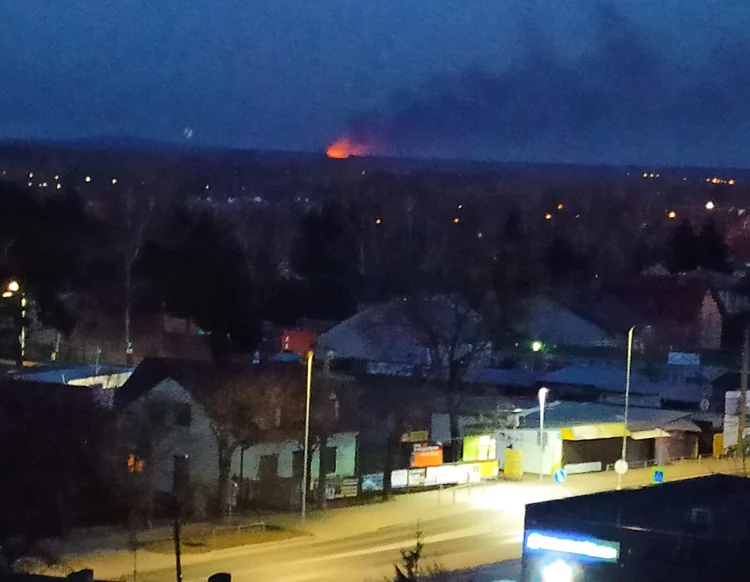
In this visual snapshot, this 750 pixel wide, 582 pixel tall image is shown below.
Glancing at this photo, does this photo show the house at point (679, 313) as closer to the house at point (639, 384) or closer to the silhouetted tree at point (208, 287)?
the house at point (639, 384)

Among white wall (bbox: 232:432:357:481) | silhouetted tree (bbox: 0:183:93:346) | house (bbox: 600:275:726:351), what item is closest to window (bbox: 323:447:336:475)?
white wall (bbox: 232:432:357:481)

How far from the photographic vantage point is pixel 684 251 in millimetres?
39375

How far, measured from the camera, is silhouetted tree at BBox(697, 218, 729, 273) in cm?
3847

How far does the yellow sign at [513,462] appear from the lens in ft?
62.0

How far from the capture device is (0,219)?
2314cm

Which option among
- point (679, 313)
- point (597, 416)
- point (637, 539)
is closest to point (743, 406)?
point (597, 416)

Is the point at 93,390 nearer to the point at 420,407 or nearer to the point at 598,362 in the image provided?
the point at 420,407

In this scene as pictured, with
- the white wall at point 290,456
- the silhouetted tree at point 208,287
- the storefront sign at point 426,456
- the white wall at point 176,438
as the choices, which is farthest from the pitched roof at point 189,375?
the silhouetted tree at point 208,287

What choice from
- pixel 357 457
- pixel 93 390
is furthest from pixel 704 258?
pixel 93 390

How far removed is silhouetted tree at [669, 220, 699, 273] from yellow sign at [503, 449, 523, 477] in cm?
2079

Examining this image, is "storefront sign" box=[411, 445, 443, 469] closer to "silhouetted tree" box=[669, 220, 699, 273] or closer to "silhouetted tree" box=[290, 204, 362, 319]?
"silhouetted tree" box=[290, 204, 362, 319]

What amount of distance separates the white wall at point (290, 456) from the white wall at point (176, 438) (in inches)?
15.9

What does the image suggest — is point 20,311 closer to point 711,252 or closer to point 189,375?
point 189,375

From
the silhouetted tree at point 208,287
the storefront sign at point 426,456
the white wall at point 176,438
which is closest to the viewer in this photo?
the white wall at point 176,438
